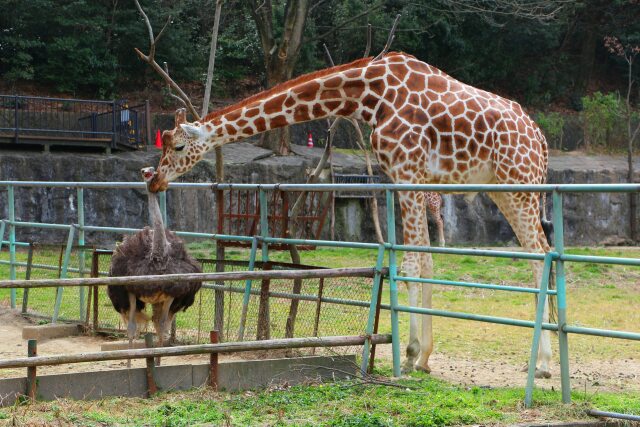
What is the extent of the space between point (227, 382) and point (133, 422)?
122 centimetres

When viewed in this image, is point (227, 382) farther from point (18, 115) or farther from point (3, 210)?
point (18, 115)

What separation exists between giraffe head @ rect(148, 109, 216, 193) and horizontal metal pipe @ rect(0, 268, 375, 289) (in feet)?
7.50

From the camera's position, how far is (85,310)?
35.9 ft

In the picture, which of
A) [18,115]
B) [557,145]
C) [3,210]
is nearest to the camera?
[3,210]

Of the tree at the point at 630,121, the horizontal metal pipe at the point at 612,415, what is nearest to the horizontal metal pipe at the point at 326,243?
the horizontal metal pipe at the point at 612,415

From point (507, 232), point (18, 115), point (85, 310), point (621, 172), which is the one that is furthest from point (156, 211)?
point (621, 172)

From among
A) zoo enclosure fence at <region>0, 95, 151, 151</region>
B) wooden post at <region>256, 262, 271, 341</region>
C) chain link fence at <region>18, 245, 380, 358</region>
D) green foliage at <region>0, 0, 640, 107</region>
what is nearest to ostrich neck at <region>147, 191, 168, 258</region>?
chain link fence at <region>18, 245, 380, 358</region>

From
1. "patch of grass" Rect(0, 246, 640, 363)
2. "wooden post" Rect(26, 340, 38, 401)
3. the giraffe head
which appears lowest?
"patch of grass" Rect(0, 246, 640, 363)

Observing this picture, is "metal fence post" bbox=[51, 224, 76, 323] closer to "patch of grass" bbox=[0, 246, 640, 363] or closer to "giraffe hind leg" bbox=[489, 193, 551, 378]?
"patch of grass" bbox=[0, 246, 640, 363]

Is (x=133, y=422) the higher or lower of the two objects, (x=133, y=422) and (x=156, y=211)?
the lower

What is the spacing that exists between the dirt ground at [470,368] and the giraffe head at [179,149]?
1.82m

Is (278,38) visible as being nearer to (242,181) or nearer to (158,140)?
(158,140)

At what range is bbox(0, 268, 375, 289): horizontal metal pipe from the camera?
654 cm

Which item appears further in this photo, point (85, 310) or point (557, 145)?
point (557, 145)
